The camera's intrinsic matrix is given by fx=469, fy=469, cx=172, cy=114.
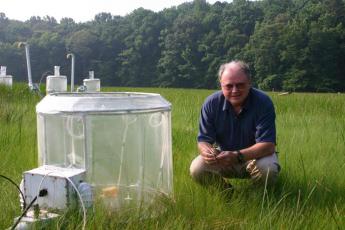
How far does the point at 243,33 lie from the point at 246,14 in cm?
→ 289

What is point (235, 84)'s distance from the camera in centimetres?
299

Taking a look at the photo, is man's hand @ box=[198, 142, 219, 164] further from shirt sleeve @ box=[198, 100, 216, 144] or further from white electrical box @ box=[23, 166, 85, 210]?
white electrical box @ box=[23, 166, 85, 210]

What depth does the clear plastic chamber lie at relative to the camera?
2471mm

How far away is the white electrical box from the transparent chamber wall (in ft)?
1.08

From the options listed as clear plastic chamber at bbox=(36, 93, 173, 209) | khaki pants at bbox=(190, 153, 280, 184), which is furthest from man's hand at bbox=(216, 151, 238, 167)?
clear plastic chamber at bbox=(36, 93, 173, 209)

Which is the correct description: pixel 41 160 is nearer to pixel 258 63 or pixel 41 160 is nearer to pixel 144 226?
pixel 144 226

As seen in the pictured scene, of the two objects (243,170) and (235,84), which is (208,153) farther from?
(235,84)

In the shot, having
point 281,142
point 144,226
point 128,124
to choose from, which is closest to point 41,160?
point 128,124

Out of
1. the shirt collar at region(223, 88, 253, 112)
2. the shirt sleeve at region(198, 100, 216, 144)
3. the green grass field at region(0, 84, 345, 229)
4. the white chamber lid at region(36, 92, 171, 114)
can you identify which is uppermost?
the white chamber lid at region(36, 92, 171, 114)

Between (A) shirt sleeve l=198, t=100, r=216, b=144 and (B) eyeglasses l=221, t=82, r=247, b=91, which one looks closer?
(B) eyeglasses l=221, t=82, r=247, b=91

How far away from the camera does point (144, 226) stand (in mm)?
2234

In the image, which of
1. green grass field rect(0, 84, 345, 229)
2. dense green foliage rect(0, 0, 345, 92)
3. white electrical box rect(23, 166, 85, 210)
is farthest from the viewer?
dense green foliage rect(0, 0, 345, 92)

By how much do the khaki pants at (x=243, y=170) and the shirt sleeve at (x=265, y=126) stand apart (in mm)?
147

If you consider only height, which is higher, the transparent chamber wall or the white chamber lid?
the white chamber lid
